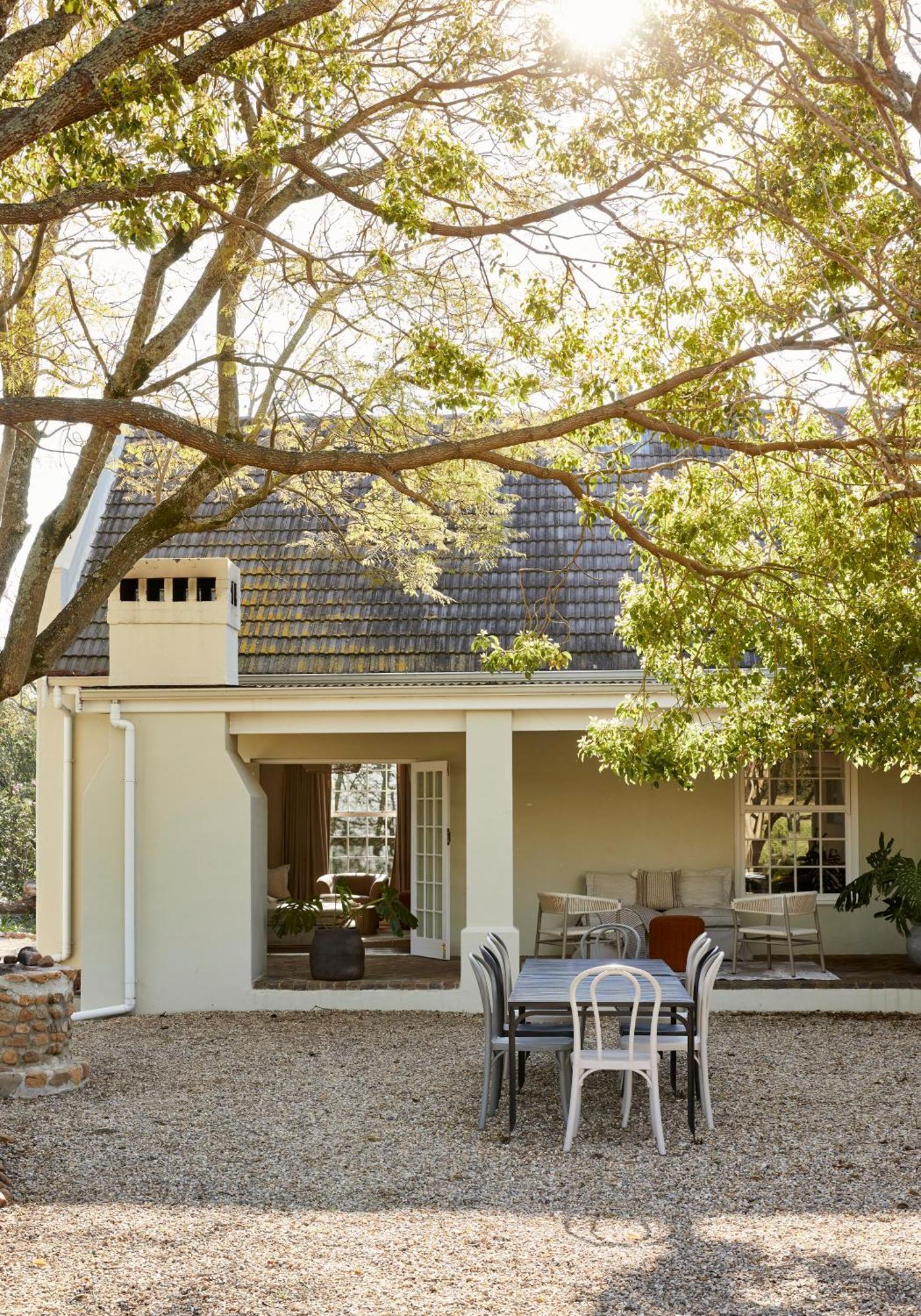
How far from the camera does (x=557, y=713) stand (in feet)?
41.5

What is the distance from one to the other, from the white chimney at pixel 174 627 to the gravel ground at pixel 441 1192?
3695mm

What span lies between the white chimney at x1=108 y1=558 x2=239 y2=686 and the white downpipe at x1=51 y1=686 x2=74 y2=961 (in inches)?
53.2

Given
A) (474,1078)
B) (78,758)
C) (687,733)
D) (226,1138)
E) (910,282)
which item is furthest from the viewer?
(78,758)

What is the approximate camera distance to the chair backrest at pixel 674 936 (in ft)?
41.3

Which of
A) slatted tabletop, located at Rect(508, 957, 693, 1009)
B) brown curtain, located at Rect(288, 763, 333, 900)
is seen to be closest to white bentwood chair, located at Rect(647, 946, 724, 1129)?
slatted tabletop, located at Rect(508, 957, 693, 1009)

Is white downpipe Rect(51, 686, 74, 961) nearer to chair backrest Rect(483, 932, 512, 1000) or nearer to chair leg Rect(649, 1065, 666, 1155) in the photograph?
chair backrest Rect(483, 932, 512, 1000)

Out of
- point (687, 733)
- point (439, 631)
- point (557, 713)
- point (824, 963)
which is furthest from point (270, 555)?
point (824, 963)

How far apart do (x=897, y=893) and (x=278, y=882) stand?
29.5ft

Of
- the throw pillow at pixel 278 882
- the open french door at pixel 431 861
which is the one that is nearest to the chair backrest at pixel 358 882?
the throw pillow at pixel 278 882

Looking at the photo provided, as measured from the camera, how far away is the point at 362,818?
2134cm

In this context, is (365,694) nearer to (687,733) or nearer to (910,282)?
(687,733)

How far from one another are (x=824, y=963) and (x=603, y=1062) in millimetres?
6301

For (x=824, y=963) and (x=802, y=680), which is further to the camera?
(x=824, y=963)

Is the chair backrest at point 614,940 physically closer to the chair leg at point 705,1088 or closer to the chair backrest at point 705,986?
the chair backrest at point 705,986
